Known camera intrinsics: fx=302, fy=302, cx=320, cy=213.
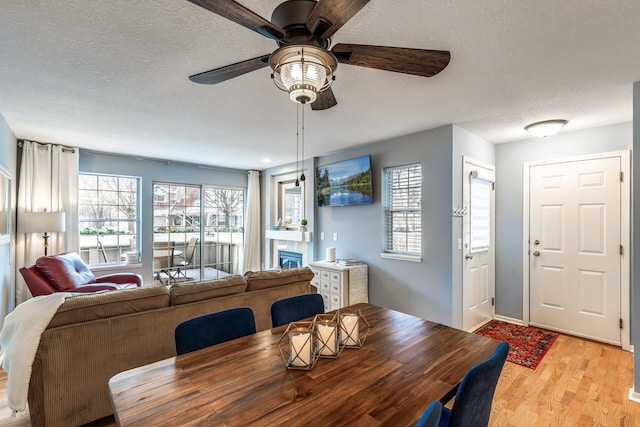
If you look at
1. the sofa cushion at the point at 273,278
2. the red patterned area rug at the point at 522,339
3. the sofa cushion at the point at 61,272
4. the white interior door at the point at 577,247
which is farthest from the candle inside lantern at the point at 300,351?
the white interior door at the point at 577,247

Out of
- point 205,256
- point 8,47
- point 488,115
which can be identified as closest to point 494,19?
point 488,115

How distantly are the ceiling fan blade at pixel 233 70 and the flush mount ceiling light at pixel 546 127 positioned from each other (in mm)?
3077

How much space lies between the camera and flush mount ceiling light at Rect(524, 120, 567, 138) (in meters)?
3.08

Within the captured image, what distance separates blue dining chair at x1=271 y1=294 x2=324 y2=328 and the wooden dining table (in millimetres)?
328

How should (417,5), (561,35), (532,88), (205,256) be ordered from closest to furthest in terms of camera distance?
1. (417,5)
2. (561,35)
3. (532,88)
4. (205,256)

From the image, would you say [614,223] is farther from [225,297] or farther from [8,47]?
[8,47]

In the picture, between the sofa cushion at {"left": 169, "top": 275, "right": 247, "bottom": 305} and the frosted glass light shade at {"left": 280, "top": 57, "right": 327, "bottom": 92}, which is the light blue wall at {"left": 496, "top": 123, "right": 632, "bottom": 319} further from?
the frosted glass light shade at {"left": 280, "top": 57, "right": 327, "bottom": 92}

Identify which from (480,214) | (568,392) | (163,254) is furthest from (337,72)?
(163,254)

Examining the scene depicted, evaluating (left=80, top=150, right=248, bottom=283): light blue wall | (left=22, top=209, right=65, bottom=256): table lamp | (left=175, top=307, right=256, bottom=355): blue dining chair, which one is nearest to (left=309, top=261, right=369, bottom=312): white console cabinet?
(left=175, top=307, right=256, bottom=355): blue dining chair

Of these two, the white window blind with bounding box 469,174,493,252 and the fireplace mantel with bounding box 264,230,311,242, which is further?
the fireplace mantel with bounding box 264,230,311,242

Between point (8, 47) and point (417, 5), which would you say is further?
point (8, 47)

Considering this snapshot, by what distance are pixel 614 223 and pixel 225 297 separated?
4040 mm

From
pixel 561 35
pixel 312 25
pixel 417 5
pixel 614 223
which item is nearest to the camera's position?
pixel 312 25

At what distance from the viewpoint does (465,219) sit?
3512 millimetres
